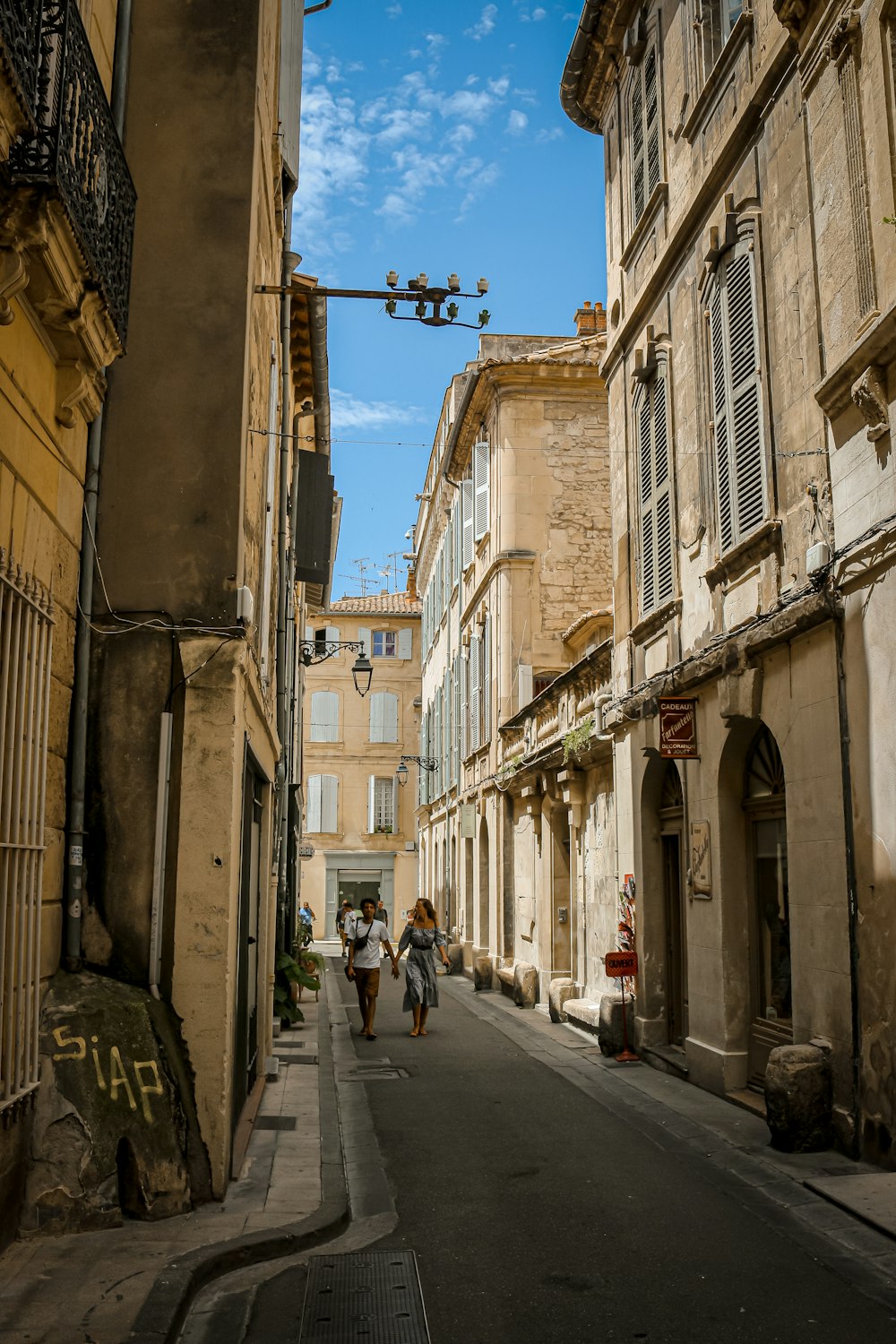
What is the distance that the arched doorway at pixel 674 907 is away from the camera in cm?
1217

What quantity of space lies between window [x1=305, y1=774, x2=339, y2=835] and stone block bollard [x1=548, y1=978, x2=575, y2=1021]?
30.8m

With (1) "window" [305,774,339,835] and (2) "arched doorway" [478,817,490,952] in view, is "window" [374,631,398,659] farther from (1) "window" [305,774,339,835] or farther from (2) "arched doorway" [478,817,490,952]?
(2) "arched doorway" [478,817,490,952]

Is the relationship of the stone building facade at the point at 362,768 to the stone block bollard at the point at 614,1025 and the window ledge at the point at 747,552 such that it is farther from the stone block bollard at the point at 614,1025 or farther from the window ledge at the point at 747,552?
the window ledge at the point at 747,552

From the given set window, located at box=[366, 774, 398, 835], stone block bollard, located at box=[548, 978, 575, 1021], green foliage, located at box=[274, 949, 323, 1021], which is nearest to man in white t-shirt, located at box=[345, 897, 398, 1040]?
green foliage, located at box=[274, 949, 323, 1021]

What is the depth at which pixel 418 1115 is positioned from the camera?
9.60m

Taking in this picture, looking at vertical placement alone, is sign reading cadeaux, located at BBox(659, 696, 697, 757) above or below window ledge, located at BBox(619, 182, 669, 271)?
below

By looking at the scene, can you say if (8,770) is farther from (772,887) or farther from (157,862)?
(772,887)

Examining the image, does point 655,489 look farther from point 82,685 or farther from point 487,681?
point 487,681

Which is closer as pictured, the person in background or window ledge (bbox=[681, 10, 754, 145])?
window ledge (bbox=[681, 10, 754, 145])

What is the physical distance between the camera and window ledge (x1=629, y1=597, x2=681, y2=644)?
12086mm

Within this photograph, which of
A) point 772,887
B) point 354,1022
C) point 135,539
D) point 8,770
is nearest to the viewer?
point 8,770

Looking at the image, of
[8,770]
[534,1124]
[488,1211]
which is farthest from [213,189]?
[534,1124]

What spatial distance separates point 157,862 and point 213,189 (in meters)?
4.21

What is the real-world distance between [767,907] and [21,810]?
258 inches
